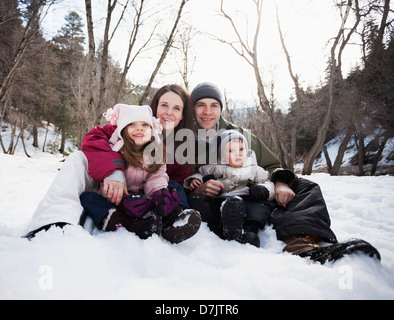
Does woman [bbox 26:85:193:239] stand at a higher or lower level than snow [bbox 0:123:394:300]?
higher

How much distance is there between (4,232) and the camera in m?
1.39

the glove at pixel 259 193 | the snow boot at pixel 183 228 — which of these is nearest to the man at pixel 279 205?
the glove at pixel 259 193

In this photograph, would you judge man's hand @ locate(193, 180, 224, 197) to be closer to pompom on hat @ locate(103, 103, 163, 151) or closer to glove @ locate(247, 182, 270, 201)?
glove @ locate(247, 182, 270, 201)

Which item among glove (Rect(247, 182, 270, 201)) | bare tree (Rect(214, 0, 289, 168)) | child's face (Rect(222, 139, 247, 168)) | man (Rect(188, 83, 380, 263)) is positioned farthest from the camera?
bare tree (Rect(214, 0, 289, 168))

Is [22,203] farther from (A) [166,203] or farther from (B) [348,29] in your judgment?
(B) [348,29]

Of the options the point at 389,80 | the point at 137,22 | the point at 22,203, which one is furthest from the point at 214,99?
the point at 389,80

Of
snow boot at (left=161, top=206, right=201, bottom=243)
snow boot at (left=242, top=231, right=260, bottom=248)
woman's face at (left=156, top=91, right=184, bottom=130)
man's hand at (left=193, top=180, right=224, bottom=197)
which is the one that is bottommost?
snow boot at (left=242, top=231, right=260, bottom=248)

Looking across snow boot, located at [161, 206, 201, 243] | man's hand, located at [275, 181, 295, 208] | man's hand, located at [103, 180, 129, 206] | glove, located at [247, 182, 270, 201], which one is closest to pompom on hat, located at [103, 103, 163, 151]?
man's hand, located at [103, 180, 129, 206]

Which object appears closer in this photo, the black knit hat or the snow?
the snow

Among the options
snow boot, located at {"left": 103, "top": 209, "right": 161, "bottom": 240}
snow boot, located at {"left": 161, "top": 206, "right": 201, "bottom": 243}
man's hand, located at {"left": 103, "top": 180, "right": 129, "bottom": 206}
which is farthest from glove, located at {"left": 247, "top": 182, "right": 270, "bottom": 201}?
man's hand, located at {"left": 103, "top": 180, "right": 129, "bottom": 206}

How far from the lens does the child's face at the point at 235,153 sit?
212cm

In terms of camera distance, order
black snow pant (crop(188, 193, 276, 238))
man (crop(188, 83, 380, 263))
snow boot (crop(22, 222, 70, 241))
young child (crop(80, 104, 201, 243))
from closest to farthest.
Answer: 1. snow boot (crop(22, 222, 70, 241))
2. man (crop(188, 83, 380, 263))
3. young child (crop(80, 104, 201, 243))
4. black snow pant (crop(188, 193, 276, 238))

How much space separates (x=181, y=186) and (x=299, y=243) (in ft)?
3.32

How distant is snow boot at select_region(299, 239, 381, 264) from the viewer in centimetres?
107
